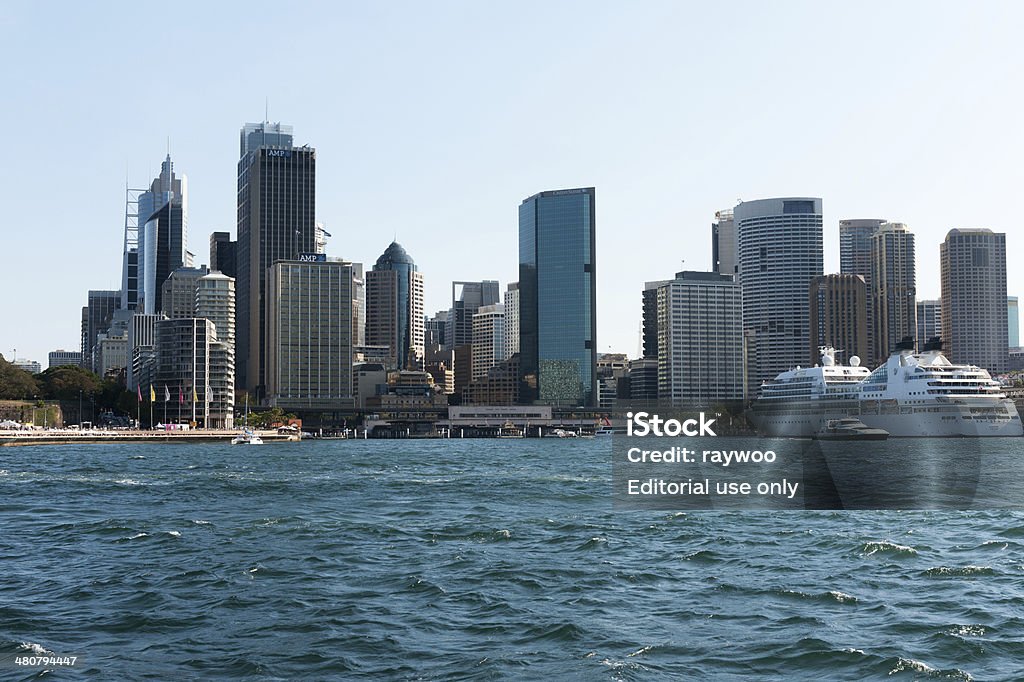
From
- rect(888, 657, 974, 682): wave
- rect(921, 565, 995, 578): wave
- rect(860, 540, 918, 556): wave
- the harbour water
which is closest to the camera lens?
rect(888, 657, 974, 682): wave

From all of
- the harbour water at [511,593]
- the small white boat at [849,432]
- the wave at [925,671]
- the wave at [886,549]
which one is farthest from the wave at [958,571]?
the small white boat at [849,432]

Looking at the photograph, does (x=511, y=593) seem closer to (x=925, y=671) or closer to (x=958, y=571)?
(x=925, y=671)

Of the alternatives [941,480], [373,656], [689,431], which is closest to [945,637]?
[689,431]

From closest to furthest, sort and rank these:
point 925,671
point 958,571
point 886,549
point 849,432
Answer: point 925,671 < point 958,571 < point 886,549 < point 849,432

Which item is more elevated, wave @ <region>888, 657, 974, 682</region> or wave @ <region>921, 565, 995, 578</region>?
wave @ <region>921, 565, 995, 578</region>

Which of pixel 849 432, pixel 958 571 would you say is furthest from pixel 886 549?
pixel 849 432

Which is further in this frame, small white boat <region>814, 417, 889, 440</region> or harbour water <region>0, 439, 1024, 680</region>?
small white boat <region>814, 417, 889, 440</region>

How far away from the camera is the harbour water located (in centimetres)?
2592

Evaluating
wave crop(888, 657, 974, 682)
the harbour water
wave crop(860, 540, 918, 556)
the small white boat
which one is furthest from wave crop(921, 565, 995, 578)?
the small white boat

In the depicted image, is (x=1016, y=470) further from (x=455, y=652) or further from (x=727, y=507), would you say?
(x=455, y=652)

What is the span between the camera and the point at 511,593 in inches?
1345

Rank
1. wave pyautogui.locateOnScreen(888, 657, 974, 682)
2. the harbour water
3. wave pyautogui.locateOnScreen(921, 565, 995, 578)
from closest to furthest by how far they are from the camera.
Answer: wave pyautogui.locateOnScreen(888, 657, 974, 682)
the harbour water
wave pyautogui.locateOnScreen(921, 565, 995, 578)

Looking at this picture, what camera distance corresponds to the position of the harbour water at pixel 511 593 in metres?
25.9

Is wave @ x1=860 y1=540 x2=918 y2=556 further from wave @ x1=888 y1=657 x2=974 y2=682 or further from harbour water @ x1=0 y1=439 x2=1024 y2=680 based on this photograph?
wave @ x1=888 y1=657 x2=974 y2=682
